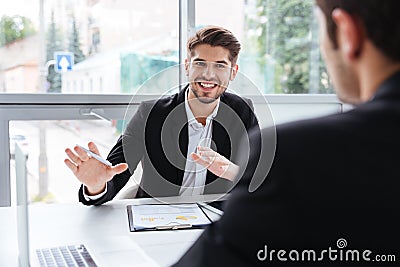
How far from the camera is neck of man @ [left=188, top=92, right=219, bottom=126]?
2092mm

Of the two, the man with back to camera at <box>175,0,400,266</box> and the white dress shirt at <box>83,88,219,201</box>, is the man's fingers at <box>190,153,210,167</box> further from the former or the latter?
the man with back to camera at <box>175,0,400,266</box>

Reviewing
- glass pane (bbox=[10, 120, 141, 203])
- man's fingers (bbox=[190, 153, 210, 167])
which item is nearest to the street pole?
glass pane (bbox=[10, 120, 141, 203])

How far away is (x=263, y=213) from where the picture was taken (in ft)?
1.73

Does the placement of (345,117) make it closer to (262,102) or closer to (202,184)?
(202,184)

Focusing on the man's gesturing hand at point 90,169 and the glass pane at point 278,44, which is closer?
the man's gesturing hand at point 90,169

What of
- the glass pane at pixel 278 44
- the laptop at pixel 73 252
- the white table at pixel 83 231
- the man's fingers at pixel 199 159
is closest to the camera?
the laptop at pixel 73 252

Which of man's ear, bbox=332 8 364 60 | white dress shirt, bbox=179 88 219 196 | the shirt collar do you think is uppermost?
man's ear, bbox=332 8 364 60

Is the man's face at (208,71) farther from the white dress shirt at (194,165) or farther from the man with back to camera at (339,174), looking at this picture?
the man with back to camera at (339,174)

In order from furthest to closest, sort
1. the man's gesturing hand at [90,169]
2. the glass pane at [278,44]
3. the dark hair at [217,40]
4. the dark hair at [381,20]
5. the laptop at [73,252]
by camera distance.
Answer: the glass pane at [278,44] → the dark hair at [217,40] → the man's gesturing hand at [90,169] → the laptop at [73,252] → the dark hair at [381,20]

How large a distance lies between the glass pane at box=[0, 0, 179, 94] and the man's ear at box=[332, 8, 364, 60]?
2465 mm

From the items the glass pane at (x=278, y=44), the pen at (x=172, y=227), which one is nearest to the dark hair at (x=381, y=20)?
the pen at (x=172, y=227)

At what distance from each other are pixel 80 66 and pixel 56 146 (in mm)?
457

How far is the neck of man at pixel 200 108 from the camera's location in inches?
82.3

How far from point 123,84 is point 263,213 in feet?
8.28
